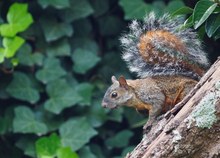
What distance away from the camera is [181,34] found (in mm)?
2531

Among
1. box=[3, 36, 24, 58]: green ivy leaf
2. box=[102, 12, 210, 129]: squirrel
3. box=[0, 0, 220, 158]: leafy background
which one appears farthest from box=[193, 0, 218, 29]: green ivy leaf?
box=[3, 36, 24, 58]: green ivy leaf

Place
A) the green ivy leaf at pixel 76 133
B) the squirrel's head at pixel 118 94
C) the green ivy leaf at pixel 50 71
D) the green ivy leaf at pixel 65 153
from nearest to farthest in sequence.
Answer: the squirrel's head at pixel 118 94
the green ivy leaf at pixel 65 153
the green ivy leaf at pixel 76 133
the green ivy leaf at pixel 50 71

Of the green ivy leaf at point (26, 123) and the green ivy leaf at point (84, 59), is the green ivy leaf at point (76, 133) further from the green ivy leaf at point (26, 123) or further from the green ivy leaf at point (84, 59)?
the green ivy leaf at point (84, 59)

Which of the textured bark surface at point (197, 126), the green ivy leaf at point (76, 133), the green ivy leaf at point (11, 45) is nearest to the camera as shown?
the textured bark surface at point (197, 126)

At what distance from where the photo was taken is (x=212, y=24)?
85.7 inches

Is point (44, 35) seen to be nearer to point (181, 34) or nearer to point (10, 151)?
point (10, 151)

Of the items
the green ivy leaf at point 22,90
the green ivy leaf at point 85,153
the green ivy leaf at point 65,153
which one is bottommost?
the green ivy leaf at point 85,153

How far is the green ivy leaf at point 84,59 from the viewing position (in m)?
3.98

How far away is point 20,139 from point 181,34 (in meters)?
1.66

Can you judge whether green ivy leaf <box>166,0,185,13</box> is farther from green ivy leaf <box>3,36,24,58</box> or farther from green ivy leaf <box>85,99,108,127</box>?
green ivy leaf <box>3,36,24,58</box>

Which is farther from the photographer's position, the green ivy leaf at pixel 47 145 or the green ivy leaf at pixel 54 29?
the green ivy leaf at pixel 54 29

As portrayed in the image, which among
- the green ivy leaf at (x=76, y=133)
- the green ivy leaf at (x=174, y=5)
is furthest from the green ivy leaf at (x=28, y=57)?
the green ivy leaf at (x=174, y=5)

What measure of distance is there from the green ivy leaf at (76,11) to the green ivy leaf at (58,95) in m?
0.42

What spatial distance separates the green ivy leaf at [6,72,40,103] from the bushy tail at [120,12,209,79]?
1307 mm
